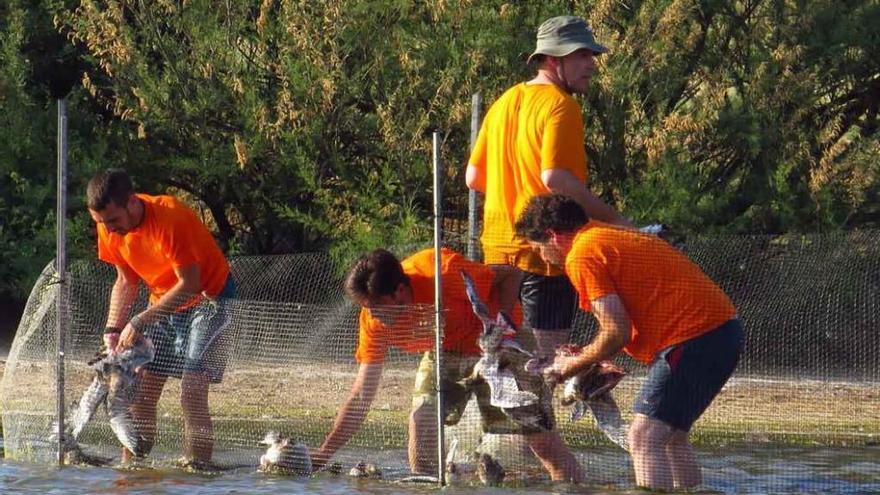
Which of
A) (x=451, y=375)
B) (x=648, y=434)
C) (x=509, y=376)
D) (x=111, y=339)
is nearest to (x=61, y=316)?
(x=111, y=339)

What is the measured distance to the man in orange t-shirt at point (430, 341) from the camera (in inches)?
310

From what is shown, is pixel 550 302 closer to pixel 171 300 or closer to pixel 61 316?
pixel 171 300

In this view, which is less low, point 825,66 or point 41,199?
point 825,66

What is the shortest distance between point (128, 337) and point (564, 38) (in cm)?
266

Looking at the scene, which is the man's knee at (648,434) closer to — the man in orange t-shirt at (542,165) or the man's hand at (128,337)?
the man in orange t-shirt at (542,165)

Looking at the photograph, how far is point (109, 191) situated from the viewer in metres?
8.23

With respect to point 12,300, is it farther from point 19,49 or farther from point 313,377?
point 313,377

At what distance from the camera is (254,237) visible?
555 inches

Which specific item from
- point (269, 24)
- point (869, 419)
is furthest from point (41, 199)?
point (869, 419)

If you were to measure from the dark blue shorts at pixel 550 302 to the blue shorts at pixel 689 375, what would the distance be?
0.67 metres

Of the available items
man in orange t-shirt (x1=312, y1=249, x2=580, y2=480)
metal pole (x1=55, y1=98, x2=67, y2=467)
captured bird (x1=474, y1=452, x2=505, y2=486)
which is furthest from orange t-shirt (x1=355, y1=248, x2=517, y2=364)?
metal pole (x1=55, y1=98, x2=67, y2=467)

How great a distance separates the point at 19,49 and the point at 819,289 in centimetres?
710

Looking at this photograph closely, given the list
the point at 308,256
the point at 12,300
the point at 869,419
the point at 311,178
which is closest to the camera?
the point at 869,419

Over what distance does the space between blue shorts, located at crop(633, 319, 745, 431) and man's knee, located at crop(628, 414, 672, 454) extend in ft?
0.10
